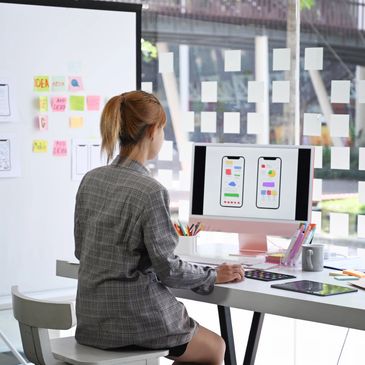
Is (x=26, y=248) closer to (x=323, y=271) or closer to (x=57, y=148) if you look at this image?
(x=57, y=148)

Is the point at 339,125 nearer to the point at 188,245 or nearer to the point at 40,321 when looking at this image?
the point at 188,245

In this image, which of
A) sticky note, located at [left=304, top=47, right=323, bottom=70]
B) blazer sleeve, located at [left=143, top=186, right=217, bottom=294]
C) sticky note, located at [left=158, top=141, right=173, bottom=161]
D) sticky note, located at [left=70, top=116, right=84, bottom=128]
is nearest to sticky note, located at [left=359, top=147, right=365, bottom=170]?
sticky note, located at [left=304, top=47, right=323, bottom=70]

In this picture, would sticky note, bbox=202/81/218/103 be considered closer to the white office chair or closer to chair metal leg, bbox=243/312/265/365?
chair metal leg, bbox=243/312/265/365

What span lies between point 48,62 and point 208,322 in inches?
73.8

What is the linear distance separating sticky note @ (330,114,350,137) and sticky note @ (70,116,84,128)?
142 centimetres

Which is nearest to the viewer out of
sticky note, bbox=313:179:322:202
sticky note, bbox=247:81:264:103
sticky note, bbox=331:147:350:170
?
sticky note, bbox=331:147:350:170

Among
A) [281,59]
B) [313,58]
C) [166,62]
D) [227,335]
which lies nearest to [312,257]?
[227,335]

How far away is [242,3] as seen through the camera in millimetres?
5105

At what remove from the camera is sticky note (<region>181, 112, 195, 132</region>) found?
5.27 metres

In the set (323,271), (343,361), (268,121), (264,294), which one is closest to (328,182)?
(268,121)

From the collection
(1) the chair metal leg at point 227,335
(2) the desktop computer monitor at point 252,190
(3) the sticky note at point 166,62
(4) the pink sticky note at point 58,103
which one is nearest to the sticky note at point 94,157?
(4) the pink sticky note at point 58,103

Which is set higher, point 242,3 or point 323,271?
point 242,3

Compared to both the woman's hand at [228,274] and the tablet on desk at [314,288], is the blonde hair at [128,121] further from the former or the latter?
the tablet on desk at [314,288]

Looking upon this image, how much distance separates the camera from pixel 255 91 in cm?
498
